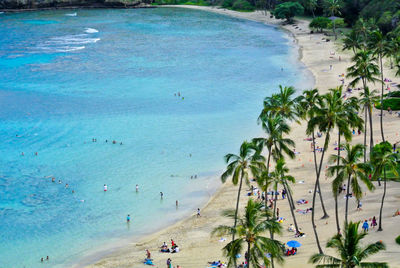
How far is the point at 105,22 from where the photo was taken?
186750 mm

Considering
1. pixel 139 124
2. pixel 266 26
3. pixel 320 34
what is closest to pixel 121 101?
pixel 139 124

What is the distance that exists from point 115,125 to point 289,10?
106 m

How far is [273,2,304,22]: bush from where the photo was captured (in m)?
169

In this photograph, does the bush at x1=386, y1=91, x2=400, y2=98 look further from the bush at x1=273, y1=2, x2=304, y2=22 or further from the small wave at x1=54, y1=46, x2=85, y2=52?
the bush at x1=273, y1=2, x2=304, y2=22

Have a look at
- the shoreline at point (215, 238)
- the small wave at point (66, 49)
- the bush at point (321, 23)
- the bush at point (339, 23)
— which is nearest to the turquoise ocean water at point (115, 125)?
the small wave at point (66, 49)

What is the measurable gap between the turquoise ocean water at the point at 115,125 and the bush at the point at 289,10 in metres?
17.5

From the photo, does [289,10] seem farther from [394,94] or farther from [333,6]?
[394,94]

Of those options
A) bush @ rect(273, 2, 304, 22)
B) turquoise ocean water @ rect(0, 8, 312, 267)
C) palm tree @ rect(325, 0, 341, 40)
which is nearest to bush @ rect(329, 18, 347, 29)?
palm tree @ rect(325, 0, 341, 40)

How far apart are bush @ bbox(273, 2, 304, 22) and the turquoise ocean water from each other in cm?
1749

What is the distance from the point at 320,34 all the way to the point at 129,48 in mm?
55922

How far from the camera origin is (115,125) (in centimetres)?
8188

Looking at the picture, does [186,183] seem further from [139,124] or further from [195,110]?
[195,110]

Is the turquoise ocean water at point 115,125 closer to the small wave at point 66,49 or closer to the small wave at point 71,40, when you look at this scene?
the small wave at point 71,40

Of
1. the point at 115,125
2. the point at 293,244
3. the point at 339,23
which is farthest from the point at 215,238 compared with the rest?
the point at 339,23
